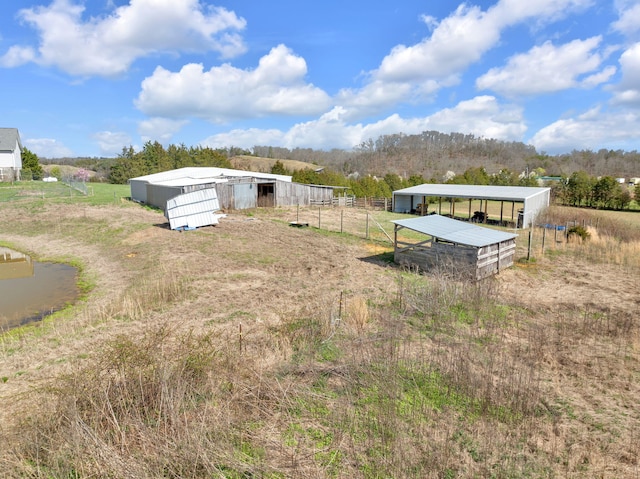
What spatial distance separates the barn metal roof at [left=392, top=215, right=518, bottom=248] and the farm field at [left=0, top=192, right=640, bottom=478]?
1481 mm

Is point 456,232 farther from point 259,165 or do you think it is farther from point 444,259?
point 259,165

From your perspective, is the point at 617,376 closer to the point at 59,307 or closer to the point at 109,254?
the point at 59,307

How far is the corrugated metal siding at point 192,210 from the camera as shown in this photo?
2277 centimetres

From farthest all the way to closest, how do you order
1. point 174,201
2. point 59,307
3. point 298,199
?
1. point 298,199
2. point 174,201
3. point 59,307

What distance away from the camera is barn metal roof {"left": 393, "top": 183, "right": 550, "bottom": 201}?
96.6 ft

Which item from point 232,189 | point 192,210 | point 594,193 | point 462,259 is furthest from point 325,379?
point 594,193

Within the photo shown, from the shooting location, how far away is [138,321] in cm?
1009

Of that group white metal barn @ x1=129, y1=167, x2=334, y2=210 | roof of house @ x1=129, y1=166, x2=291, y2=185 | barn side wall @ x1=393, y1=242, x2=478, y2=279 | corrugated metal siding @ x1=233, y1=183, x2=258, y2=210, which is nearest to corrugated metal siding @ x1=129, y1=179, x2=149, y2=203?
white metal barn @ x1=129, y1=167, x2=334, y2=210

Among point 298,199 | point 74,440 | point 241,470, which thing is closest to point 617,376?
point 241,470

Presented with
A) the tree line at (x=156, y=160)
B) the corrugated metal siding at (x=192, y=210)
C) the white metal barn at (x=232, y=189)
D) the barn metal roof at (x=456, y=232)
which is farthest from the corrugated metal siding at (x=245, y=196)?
the tree line at (x=156, y=160)

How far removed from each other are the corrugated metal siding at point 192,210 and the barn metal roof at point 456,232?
40.7 ft

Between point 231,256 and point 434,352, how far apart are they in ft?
36.7

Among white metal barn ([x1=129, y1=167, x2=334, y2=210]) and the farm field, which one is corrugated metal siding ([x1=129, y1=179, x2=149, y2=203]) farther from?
the farm field

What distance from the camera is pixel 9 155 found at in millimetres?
51719
